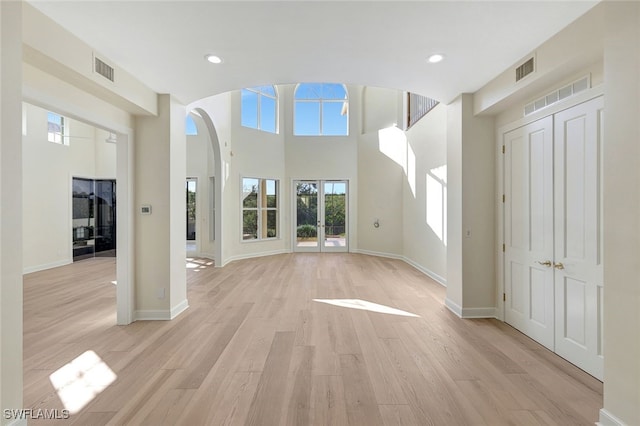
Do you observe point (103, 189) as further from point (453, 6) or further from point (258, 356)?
point (453, 6)

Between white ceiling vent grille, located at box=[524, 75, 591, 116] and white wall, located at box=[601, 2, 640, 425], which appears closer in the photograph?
white wall, located at box=[601, 2, 640, 425]

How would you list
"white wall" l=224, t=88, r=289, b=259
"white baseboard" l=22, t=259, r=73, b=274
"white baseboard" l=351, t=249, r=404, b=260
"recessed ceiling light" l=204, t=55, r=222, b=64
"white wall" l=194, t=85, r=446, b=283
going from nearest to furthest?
"recessed ceiling light" l=204, t=55, r=222, b=64 < "white baseboard" l=22, t=259, r=73, b=274 < "white wall" l=194, t=85, r=446, b=283 < "white wall" l=224, t=88, r=289, b=259 < "white baseboard" l=351, t=249, r=404, b=260

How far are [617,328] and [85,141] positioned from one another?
997cm

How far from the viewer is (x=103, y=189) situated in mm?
8156

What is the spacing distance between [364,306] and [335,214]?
199 inches

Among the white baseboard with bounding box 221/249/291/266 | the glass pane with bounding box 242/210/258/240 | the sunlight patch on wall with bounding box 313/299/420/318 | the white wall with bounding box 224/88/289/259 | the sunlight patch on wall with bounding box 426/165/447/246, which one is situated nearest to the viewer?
Result: the sunlight patch on wall with bounding box 313/299/420/318

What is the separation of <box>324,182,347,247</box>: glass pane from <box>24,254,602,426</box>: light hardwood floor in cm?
453

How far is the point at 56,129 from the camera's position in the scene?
6758 millimetres

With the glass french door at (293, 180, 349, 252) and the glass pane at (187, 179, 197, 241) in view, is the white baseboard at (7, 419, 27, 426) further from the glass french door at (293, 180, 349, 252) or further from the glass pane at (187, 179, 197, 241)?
the glass french door at (293, 180, 349, 252)

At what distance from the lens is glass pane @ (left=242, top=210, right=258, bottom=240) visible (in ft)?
26.1

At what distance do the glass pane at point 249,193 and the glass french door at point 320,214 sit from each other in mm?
1273

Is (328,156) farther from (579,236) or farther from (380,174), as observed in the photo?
(579,236)

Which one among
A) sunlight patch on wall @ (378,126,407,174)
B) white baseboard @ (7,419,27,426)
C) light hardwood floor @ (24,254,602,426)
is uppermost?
sunlight patch on wall @ (378,126,407,174)

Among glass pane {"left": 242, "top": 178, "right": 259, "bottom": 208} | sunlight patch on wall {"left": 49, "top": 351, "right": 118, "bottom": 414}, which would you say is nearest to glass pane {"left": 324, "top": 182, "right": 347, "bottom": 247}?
glass pane {"left": 242, "top": 178, "right": 259, "bottom": 208}
